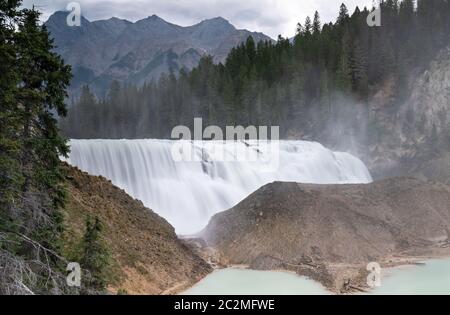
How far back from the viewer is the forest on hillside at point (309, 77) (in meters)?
62.8

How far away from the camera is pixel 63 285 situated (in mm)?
11414

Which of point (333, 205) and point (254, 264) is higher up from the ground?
point (333, 205)

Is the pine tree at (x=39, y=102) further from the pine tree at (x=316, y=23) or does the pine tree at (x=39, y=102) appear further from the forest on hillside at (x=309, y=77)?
the pine tree at (x=316, y=23)

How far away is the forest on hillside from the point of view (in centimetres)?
6278

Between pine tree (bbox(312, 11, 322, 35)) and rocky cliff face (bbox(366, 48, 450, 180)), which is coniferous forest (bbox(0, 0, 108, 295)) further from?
pine tree (bbox(312, 11, 322, 35))

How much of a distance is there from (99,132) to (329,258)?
76172 millimetres

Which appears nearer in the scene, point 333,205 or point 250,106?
point 333,205

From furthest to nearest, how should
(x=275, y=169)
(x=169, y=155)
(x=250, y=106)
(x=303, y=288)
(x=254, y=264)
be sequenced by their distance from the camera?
(x=250, y=106)
(x=275, y=169)
(x=169, y=155)
(x=254, y=264)
(x=303, y=288)

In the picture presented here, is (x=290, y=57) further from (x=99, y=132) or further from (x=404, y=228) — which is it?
(x=404, y=228)

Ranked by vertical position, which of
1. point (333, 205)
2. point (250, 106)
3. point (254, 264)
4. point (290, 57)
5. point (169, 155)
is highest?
point (290, 57)

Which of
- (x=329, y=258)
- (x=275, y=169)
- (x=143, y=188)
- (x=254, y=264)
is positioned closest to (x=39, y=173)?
(x=254, y=264)

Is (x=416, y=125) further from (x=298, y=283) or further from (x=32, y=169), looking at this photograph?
(x=32, y=169)

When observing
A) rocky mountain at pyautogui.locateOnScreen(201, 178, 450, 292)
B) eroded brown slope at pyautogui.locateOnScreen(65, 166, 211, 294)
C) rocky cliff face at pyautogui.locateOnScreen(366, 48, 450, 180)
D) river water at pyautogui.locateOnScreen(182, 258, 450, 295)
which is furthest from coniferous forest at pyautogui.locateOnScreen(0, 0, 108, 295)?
rocky cliff face at pyautogui.locateOnScreen(366, 48, 450, 180)

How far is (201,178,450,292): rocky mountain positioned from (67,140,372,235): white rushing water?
4.88 metres
